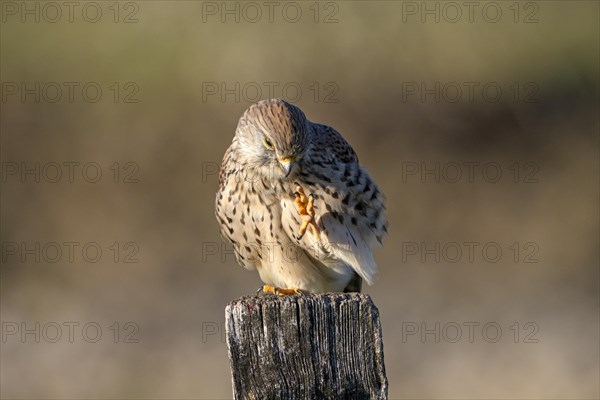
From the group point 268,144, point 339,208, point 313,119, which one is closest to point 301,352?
point 268,144

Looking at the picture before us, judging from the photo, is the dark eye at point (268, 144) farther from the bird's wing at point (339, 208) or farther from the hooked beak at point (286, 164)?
the bird's wing at point (339, 208)

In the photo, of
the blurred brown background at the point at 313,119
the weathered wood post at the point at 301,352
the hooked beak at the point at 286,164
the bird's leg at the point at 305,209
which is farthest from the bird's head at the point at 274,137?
the blurred brown background at the point at 313,119

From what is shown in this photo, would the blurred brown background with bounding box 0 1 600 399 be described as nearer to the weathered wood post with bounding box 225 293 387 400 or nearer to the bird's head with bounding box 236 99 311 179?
the bird's head with bounding box 236 99 311 179

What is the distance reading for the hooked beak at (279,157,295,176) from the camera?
575 centimetres

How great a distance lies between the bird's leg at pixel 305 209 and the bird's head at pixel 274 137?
0.53 feet

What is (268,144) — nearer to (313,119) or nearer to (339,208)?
(339,208)

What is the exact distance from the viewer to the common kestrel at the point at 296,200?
19.4ft

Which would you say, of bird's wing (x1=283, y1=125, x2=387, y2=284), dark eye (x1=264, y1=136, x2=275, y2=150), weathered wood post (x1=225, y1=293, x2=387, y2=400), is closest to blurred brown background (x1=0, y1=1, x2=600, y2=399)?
bird's wing (x1=283, y1=125, x2=387, y2=284)

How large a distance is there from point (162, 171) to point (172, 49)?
1.40m

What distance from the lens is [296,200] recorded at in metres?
6.07

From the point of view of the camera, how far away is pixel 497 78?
11109 mm

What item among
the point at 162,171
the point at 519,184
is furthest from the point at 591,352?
the point at 162,171

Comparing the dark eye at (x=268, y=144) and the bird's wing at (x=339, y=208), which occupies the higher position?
the dark eye at (x=268, y=144)

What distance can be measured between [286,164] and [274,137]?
164mm
